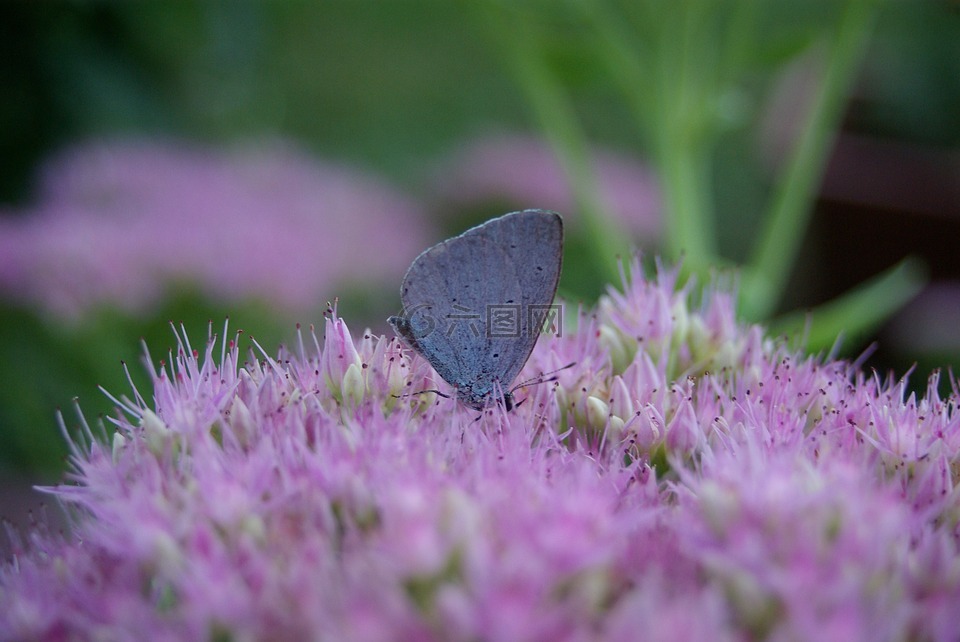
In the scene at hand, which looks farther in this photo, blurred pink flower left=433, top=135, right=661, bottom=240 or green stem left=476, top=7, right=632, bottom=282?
blurred pink flower left=433, top=135, right=661, bottom=240

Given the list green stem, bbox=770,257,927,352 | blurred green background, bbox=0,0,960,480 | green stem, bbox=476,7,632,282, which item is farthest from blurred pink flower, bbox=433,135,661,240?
green stem, bbox=770,257,927,352

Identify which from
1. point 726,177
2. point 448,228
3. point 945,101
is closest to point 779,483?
point 448,228

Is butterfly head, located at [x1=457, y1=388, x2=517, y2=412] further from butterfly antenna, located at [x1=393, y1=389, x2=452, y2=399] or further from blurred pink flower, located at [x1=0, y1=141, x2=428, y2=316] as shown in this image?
blurred pink flower, located at [x1=0, y1=141, x2=428, y2=316]

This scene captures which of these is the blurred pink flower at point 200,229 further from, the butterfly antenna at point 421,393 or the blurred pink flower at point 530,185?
the butterfly antenna at point 421,393

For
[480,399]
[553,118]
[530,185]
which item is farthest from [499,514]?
[530,185]

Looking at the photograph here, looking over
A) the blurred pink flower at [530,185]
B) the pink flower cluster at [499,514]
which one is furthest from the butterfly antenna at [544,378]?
the blurred pink flower at [530,185]

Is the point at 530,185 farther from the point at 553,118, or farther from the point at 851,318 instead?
the point at 851,318
